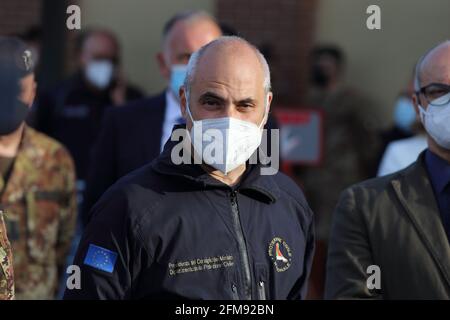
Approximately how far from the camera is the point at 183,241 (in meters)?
3.51

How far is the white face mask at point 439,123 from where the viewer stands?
437cm

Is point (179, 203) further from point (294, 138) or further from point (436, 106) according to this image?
point (294, 138)

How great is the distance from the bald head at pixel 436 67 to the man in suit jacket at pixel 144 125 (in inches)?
56.4

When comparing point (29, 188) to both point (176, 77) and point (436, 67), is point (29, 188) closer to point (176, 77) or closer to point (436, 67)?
point (176, 77)

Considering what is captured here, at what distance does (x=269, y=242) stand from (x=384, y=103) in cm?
644

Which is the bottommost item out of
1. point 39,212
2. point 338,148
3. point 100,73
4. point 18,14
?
point 338,148

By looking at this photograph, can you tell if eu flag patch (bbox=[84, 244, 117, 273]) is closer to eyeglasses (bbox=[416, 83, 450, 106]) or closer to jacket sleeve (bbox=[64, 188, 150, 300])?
jacket sleeve (bbox=[64, 188, 150, 300])

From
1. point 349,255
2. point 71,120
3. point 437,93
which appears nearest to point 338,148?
point 71,120

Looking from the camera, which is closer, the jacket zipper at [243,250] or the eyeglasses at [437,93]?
the jacket zipper at [243,250]

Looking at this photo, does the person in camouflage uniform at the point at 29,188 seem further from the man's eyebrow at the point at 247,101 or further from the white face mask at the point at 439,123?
the white face mask at the point at 439,123

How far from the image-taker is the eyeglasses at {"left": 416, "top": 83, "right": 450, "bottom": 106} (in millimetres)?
4461

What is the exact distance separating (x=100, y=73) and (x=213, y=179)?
15.7 feet

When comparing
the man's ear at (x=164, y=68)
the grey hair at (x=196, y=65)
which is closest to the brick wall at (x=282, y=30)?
the man's ear at (x=164, y=68)

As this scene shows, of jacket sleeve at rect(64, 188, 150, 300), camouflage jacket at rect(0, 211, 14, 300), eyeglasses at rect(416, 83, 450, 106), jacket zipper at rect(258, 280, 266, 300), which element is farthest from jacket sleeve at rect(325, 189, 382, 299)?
camouflage jacket at rect(0, 211, 14, 300)
